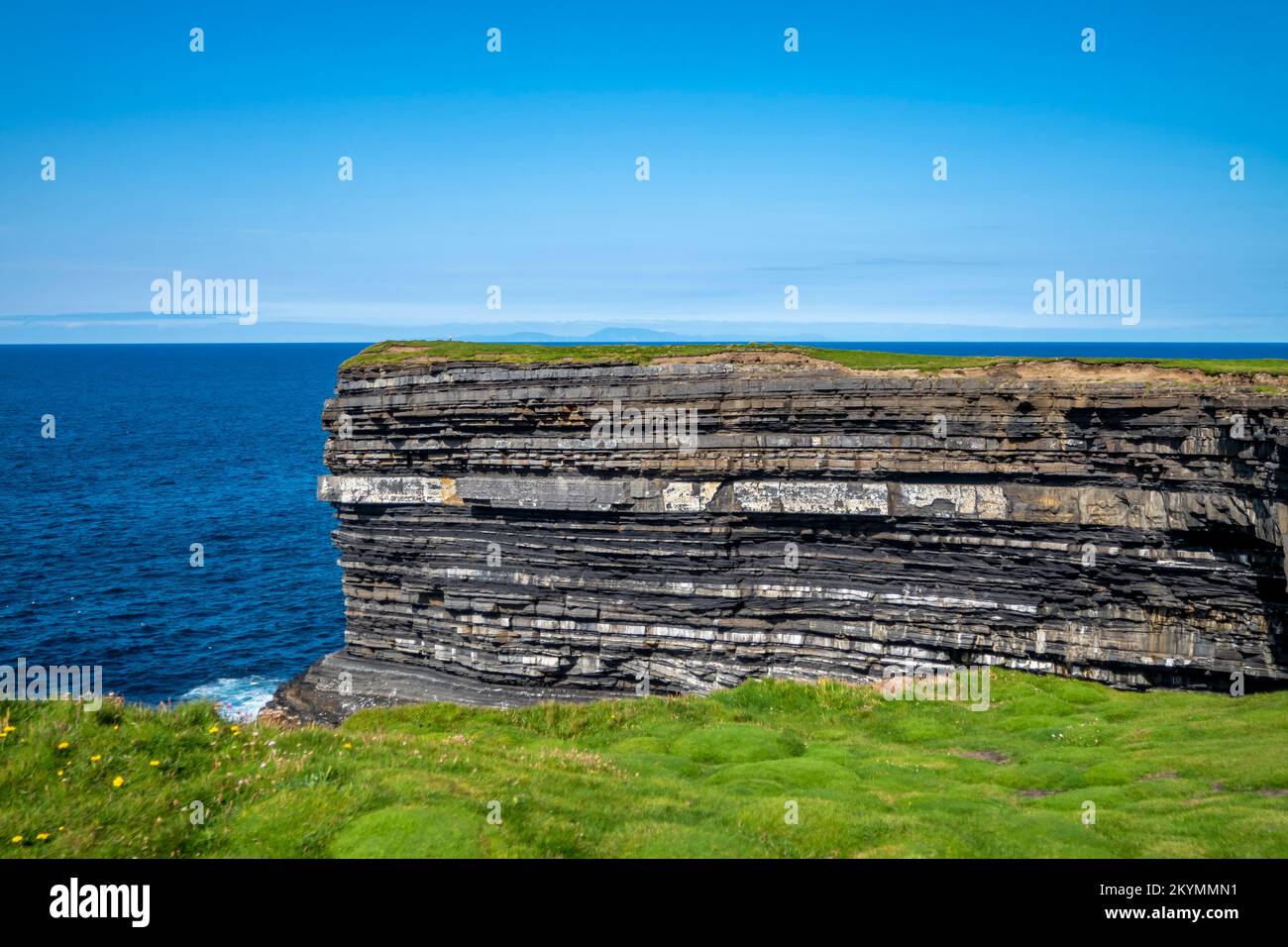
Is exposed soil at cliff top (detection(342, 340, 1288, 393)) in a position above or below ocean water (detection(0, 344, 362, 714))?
above

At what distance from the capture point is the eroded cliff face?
2927 centimetres

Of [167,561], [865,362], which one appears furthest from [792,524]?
[167,561]

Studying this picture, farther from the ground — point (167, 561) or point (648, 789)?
point (648, 789)

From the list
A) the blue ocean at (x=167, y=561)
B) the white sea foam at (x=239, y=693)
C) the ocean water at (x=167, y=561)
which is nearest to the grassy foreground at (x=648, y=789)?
the white sea foam at (x=239, y=693)

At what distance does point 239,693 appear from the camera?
44125mm

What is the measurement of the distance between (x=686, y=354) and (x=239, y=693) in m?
27.1

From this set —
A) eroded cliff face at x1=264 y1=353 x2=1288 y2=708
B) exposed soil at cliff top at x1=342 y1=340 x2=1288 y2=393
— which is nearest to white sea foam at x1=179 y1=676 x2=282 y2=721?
eroded cliff face at x1=264 y1=353 x2=1288 y2=708

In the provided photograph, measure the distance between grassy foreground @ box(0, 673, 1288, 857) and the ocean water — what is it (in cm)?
2753

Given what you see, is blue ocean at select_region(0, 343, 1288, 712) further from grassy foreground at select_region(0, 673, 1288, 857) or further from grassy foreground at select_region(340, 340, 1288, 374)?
grassy foreground at select_region(0, 673, 1288, 857)

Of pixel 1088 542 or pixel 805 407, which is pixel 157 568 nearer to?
pixel 805 407

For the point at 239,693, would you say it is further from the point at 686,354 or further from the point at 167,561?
the point at 686,354

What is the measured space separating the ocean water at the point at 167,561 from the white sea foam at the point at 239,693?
100mm

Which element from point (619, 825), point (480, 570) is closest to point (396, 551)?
point (480, 570)
